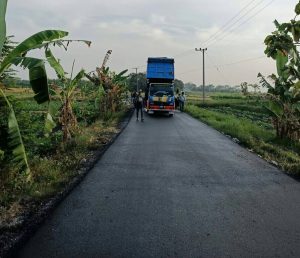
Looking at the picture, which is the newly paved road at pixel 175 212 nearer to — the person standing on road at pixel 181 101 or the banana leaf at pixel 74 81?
the banana leaf at pixel 74 81

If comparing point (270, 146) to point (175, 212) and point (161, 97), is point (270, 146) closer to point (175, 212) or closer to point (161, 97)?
point (175, 212)

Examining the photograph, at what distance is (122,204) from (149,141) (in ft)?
30.9

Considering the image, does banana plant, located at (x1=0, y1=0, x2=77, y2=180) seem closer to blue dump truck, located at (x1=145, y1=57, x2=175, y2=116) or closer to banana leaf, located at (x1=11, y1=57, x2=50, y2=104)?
banana leaf, located at (x1=11, y1=57, x2=50, y2=104)

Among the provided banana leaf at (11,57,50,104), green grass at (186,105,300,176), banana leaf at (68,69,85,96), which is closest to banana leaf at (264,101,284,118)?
green grass at (186,105,300,176)

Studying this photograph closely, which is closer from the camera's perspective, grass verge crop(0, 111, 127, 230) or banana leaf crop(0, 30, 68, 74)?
grass verge crop(0, 111, 127, 230)

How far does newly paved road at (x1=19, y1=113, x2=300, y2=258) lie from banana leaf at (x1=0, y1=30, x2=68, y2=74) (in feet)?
9.38

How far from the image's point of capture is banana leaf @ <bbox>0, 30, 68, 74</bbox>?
838 cm

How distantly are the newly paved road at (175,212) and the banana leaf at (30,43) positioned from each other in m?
2.86

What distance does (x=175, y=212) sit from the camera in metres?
7.68

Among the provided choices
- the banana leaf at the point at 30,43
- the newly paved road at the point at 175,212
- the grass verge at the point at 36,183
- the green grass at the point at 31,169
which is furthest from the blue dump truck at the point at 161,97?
the banana leaf at the point at 30,43

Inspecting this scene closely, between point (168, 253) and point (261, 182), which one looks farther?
point (261, 182)

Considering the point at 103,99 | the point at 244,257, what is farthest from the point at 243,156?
the point at 103,99

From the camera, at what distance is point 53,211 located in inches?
302

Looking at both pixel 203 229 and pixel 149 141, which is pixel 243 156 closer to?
pixel 149 141
